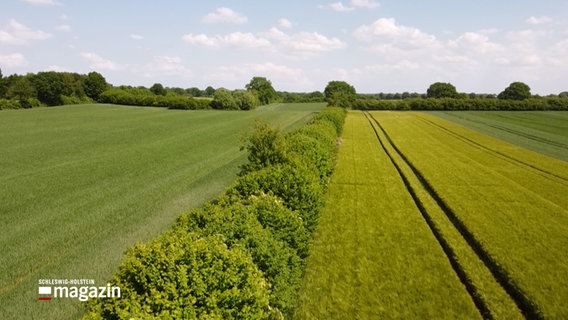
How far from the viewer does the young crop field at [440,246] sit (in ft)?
30.6

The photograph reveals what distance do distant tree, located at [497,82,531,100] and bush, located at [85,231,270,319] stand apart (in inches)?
5909

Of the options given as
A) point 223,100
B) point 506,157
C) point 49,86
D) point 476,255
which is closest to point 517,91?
point 223,100

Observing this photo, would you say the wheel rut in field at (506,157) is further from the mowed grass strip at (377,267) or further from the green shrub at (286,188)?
the green shrub at (286,188)

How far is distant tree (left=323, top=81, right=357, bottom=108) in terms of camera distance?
87.2 m

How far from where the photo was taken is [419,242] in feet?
43.6

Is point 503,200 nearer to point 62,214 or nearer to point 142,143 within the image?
point 62,214

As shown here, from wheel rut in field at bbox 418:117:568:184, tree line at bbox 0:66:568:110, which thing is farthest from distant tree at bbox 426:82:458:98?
wheel rut in field at bbox 418:117:568:184

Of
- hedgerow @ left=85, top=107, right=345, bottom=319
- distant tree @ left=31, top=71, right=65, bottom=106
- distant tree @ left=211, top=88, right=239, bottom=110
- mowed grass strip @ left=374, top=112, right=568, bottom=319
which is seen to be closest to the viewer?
hedgerow @ left=85, top=107, right=345, bottom=319

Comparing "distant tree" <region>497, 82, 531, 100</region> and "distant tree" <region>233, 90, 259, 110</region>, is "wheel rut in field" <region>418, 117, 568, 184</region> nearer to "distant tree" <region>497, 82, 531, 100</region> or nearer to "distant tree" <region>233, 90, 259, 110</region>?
"distant tree" <region>233, 90, 259, 110</region>

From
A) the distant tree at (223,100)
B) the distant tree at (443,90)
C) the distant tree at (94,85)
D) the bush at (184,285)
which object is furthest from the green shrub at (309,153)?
the distant tree at (443,90)

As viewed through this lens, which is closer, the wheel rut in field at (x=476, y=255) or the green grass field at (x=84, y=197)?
the wheel rut in field at (x=476, y=255)

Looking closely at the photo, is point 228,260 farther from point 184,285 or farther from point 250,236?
point 250,236

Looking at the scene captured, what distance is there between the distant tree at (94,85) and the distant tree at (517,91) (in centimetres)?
14523

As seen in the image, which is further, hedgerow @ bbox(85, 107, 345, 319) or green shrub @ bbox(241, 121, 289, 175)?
green shrub @ bbox(241, 121, 289, 175)
